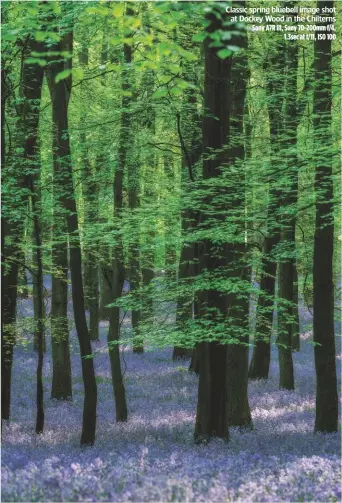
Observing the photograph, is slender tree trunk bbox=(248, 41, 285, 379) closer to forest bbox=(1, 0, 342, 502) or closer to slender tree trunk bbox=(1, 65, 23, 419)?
forest bbox=(1, 0, 342, 502)

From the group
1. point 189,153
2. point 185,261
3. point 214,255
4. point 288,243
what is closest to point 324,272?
point 214,255

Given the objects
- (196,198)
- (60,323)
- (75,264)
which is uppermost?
(196,198)

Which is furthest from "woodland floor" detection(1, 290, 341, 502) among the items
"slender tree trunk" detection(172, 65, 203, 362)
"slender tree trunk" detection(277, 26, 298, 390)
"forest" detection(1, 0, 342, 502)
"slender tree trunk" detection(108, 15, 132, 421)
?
"slender tree trunk" detection(172, 65, 203, 362)

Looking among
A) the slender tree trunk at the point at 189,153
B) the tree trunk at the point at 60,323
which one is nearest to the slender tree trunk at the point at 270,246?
the slender tree trunk at the point at 189,153

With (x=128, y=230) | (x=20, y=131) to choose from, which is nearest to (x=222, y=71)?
(x=128, y=230)

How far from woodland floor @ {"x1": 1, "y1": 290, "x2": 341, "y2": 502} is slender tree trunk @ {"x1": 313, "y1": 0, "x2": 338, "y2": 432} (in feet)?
2.35

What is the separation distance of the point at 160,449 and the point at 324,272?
475 cm

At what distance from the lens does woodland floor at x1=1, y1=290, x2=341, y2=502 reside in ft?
20.4

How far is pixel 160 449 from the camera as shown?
35.0 ft

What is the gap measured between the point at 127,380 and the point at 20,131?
11693 millimetres

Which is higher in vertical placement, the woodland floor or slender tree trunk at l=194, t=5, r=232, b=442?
slender tree trunk at l=194, t=5, r=232, b=442

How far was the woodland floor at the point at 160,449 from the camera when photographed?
244 inches

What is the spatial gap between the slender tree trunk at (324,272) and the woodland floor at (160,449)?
0.72m

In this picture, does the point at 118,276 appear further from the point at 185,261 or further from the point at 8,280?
the point at 185,261
